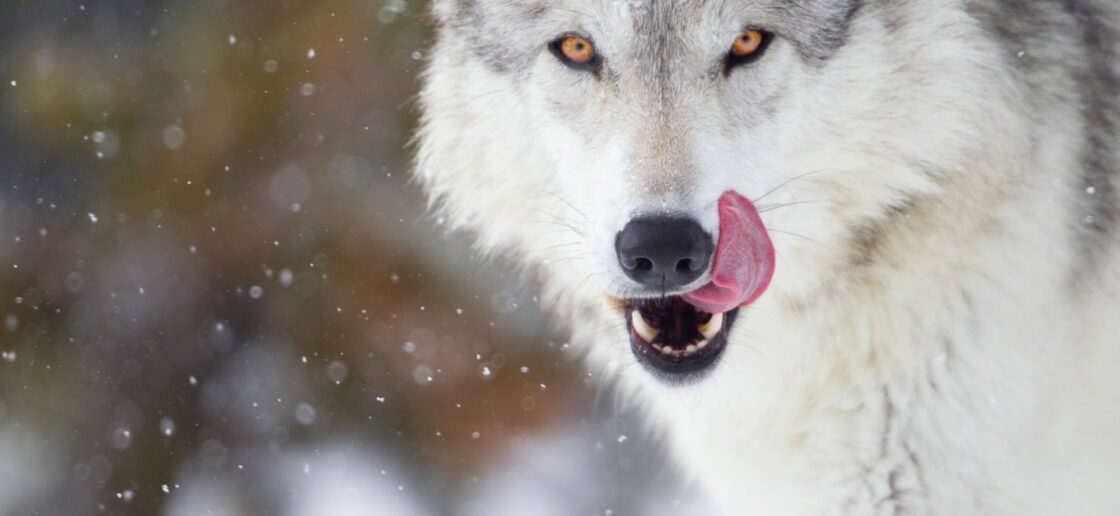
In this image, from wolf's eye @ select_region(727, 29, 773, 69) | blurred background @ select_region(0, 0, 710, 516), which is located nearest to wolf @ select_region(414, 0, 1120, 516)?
wolf's eye @ select_region(727, 29, 773, 69)

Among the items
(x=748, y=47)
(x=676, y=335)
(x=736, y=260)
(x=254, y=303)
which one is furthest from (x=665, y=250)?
(x=254, y=303)

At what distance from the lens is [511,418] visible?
5719 millimetres

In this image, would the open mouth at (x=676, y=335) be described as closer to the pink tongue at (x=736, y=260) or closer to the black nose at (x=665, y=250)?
the pink tongue at (x=736, y=260)

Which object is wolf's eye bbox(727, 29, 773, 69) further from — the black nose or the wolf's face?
the black nose

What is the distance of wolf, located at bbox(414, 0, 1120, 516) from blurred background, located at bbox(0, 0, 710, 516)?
126 inches

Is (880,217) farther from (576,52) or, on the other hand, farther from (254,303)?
(254,303)

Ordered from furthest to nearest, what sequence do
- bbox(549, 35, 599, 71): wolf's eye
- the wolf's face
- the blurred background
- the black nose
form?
the blurred background
bbox(549, 35, 599, 71): wolf's eye
the wolf's face
the black nose

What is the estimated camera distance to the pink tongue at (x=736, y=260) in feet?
6.23

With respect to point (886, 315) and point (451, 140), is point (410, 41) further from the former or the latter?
point (886, 315)

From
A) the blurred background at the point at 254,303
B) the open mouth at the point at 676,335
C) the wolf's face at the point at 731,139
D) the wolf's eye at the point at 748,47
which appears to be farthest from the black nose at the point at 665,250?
the blurred background at the point at 254,303

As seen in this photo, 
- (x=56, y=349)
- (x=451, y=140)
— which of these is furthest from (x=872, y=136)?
(x=56, y=349)

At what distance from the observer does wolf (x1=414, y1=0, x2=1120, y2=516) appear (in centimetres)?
202

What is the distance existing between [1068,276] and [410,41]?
393cm

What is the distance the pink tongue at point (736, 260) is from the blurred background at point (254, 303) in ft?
11.0
